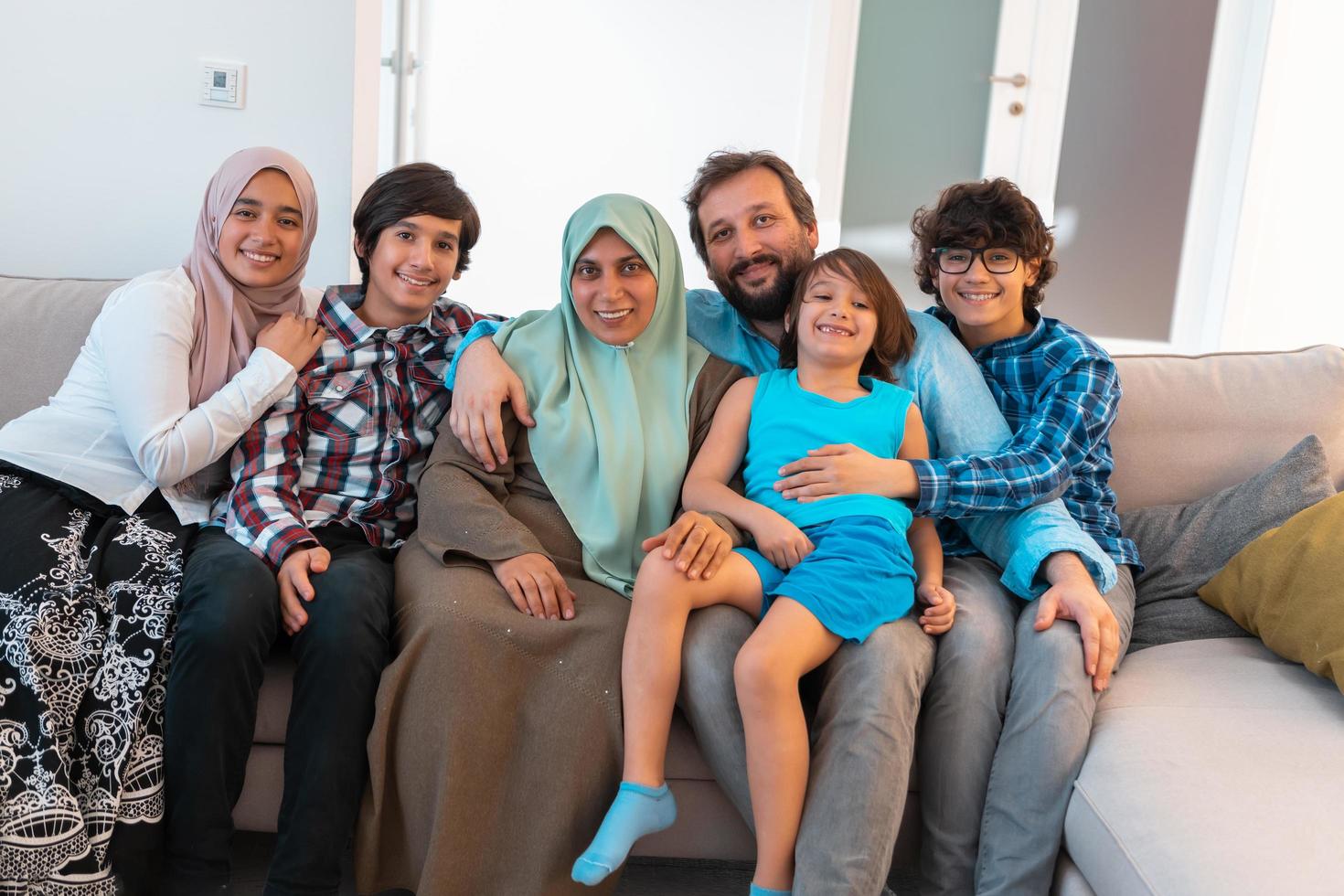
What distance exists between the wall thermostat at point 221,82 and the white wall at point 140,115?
0.02 metres

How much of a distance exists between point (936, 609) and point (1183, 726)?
1.21 feet

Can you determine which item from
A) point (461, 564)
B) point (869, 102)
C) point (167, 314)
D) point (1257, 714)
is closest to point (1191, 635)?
point (1257, 714)

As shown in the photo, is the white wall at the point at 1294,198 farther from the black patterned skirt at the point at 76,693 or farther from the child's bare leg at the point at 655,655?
the black patterned skirt at the point at 76,693

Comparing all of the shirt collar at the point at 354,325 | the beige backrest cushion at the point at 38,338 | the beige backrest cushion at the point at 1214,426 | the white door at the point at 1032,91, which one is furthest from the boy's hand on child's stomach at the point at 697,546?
the white door at the point at 1032,91

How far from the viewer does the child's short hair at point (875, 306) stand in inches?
71.9

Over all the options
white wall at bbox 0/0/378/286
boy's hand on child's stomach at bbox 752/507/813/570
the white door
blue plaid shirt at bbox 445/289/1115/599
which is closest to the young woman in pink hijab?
blue plaid shirt at bbox 445/289/1115/599

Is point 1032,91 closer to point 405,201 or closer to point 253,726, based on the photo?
point 405,201

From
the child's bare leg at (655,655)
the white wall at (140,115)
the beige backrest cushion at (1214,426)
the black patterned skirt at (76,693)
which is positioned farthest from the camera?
the white wall at (140,115)

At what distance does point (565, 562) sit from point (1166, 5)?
3.80 meters

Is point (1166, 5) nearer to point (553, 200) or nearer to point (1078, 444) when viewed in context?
point (553, 200)

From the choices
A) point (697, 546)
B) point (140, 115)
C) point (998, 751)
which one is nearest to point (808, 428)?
point (697, 546)

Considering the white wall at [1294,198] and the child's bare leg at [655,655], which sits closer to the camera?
the child's bare leg at [655,655]

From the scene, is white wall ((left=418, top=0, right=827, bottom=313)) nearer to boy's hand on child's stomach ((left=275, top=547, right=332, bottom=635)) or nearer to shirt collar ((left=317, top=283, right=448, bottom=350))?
shirt collar ((left=317, top=283, right=448, bottom=350))

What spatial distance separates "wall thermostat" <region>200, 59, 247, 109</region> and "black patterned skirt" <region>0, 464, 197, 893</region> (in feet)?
4.47
